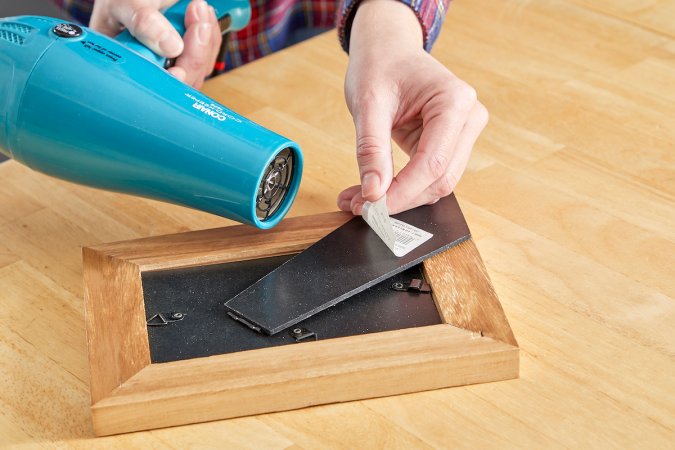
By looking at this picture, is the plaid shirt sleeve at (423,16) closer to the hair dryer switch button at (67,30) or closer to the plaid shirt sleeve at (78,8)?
the hair dryer switch button at (67,30)

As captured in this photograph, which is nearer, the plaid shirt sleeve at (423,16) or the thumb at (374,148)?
the thumb at (374,148)

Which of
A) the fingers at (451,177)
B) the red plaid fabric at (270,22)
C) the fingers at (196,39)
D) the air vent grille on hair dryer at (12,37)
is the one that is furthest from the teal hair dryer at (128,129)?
the red plaid fabric at (270,22)

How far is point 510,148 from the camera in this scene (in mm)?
1207

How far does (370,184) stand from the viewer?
988mm

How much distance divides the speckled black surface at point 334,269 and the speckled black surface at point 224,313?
0.01 meters

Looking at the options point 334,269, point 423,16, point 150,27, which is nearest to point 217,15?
point 150,27

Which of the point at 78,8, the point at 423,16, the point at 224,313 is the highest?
the point at 423,16

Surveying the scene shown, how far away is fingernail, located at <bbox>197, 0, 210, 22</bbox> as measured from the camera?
1.24 m

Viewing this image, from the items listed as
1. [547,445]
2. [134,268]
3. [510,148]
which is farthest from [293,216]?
[547,445]

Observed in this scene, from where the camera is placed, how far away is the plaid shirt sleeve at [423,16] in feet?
3.97

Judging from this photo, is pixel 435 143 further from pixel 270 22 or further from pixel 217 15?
pixel 270 22

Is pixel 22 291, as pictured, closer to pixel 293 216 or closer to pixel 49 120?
pixel 49 120

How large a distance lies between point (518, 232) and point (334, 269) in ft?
0.85

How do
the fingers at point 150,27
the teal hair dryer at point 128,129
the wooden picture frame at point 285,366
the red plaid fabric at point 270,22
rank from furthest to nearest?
the red plaid fabric at point 270,22, the fingers at point 150,27, the teal hair dryer at point 128,129, the wooden picture frame at point 285,366
